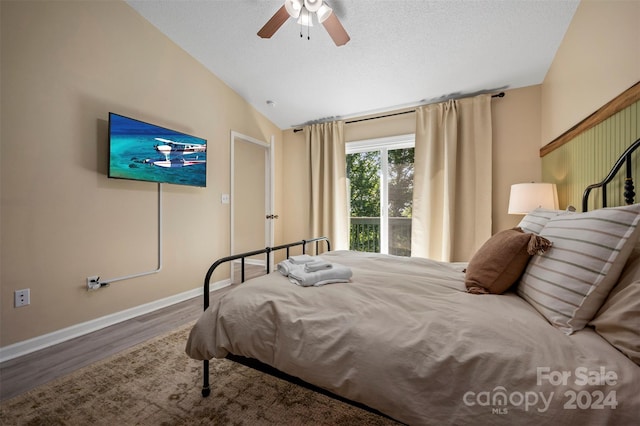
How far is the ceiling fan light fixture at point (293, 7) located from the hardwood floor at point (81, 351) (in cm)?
275

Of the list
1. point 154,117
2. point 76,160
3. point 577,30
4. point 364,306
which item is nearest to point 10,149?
point 76,160

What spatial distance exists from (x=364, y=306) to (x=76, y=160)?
8.67ft

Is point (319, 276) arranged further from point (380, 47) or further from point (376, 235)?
point (376, 235)

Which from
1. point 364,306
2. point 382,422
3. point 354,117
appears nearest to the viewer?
point 364,306

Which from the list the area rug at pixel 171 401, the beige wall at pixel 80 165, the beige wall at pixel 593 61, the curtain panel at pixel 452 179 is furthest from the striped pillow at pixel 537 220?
the beige wall at pixel 80 165

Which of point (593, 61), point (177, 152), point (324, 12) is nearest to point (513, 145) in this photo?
point (593, 61)

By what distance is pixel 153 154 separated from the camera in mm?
2605

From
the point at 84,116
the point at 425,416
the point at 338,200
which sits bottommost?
the point at 425,416

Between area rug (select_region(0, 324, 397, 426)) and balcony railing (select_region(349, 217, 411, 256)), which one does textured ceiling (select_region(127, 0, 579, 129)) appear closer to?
balcony railing (select_region(349, 217, 411, 256))

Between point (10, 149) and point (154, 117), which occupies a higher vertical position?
point (154, 117)

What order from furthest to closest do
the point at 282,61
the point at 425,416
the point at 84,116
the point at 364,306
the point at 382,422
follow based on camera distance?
the point at 282,61
the point at 84,116
the point at 382,422
the point at 364,306
the point at 425,416

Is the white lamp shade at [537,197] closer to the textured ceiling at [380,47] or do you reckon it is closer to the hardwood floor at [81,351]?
the textured ceiling at [380,47]

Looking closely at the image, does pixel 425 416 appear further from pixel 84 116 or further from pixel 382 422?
pixel 84 116

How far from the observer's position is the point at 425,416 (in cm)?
81
